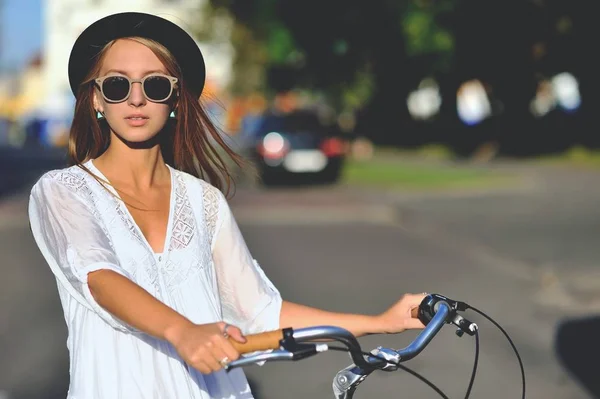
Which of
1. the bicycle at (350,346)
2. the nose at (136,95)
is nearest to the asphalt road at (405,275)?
the bicycle at (350,346)

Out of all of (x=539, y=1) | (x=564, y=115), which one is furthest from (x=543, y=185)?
(x=564, y=115)

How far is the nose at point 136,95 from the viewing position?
2574mm

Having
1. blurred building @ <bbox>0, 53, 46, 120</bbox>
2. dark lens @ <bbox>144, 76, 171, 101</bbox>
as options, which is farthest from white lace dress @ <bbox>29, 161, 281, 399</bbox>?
blurred building @ <bbox>0, 53, 46, 120</bbox>

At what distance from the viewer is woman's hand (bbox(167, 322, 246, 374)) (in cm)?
200

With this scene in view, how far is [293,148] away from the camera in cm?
2598

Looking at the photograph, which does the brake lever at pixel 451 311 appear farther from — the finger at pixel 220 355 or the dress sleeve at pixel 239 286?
the finger at pixel 220 355

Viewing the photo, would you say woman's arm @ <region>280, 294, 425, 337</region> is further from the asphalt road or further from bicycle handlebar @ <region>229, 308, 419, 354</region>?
the asphalt road

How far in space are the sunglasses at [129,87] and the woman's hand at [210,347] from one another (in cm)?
73

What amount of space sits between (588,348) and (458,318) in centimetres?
607

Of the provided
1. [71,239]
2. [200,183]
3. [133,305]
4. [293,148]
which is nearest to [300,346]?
[133,305]

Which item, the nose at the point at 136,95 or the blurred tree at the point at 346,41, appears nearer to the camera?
the nose at the point at 136,95

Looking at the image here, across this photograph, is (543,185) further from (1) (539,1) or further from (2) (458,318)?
(2) (458,318)

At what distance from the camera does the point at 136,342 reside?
2488 millimetres

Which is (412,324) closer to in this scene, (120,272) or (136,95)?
(120,272)
